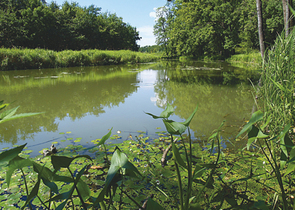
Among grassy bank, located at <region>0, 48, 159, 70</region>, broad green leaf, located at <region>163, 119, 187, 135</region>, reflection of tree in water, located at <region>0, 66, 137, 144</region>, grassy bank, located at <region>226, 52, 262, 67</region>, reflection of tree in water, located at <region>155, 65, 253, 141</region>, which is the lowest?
reflection of tree in water, located at <region>155, 65, 253, 141</region>

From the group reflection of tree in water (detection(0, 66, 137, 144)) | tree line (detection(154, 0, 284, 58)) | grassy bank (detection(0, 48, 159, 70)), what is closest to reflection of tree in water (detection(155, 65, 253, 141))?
reflection of tree in water (detection(0, 66, 137, 144))

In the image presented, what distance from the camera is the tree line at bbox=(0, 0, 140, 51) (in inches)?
614

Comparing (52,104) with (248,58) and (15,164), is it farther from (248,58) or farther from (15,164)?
(248,58)

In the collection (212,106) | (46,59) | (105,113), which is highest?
(46,59)

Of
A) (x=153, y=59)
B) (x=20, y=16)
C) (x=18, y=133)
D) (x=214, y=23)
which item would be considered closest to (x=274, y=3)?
(x=214, y=23)

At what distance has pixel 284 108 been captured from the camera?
4.43 feet

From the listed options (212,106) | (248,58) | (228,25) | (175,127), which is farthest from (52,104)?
(228,25)

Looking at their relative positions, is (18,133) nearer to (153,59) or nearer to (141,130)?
(141,130)

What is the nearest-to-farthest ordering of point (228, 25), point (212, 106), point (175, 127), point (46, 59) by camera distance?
point (175, 127)
point (212, 106)
point (46, 59)
point (228, 25)

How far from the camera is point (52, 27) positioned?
64.0 ft

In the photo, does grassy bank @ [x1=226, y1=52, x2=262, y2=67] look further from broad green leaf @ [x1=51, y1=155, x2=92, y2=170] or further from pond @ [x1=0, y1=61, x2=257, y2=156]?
broad green leaf @ [x1=51, y1=155, x2=92, y2=170]

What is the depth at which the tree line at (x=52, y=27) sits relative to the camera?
51.1ft

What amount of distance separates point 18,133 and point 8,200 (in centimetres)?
128

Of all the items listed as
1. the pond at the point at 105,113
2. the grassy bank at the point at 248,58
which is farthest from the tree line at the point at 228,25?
the pond at the point at 105,113
